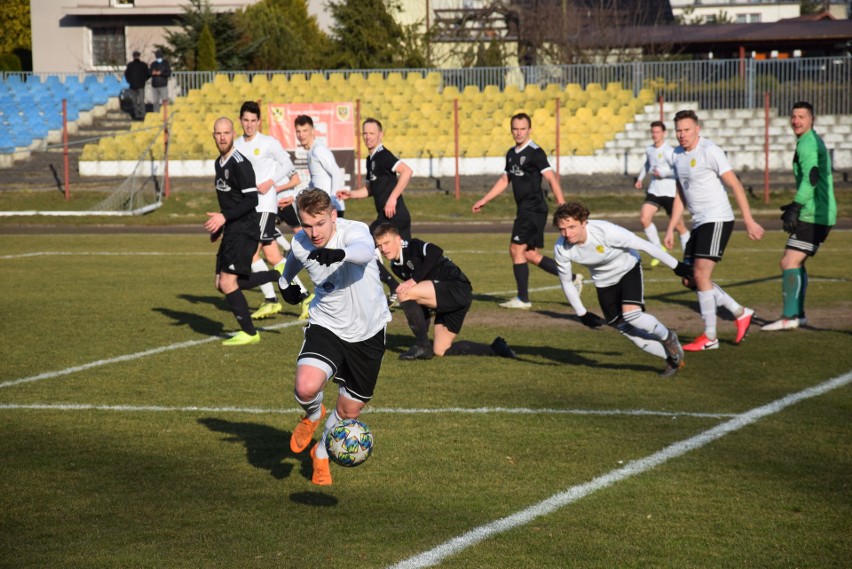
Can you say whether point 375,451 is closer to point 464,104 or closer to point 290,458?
point 290,458

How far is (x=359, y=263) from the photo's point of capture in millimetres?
6359

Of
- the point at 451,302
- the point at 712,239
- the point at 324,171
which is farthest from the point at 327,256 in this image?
the point at 324,171

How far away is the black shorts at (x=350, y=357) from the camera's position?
21.8 feet

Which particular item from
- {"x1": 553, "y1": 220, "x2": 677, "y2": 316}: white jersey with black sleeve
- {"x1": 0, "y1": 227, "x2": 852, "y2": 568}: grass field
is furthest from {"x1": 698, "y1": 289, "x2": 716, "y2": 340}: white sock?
{"x1": 553, "y1": 220, "x2": 677, "y2": 316}: white jersey with black sleeve

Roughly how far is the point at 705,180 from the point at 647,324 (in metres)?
2.22

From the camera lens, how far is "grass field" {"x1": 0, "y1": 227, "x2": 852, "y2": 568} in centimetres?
541

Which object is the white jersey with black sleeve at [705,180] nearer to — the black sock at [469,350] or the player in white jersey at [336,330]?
the black sock at [469,350]

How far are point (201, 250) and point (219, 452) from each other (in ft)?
46.1

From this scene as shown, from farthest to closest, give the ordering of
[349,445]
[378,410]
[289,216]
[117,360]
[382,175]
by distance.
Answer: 1. [289,216]
2. [382,175]
3. [117,360]
4. [378,410]
5. [349,445]

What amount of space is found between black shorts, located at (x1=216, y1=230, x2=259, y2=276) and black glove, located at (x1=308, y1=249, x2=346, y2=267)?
17.0 ft

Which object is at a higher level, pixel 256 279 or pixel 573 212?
Result: pixel 573 212

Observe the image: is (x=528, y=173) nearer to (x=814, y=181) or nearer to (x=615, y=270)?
(x=814, y=181)

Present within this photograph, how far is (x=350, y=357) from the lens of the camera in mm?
6699

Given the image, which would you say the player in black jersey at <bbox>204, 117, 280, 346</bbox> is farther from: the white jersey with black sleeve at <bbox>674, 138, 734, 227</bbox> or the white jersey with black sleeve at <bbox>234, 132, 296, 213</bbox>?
the white jersey with black sleeve at <bbox>674, 138, 734, 227</bbox>
